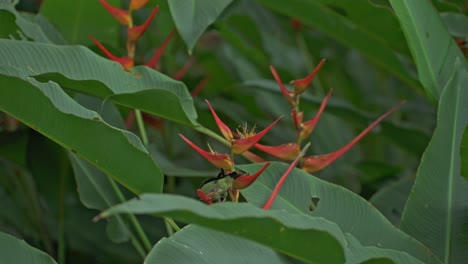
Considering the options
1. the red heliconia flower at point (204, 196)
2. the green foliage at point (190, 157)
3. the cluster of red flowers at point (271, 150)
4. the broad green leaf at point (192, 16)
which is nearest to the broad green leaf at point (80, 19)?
the green foliage at point (190, 157)

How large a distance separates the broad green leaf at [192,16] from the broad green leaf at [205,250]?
0.78ft

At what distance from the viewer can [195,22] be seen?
2.93 ft

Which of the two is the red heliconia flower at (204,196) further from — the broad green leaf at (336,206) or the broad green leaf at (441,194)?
the broad green leaf at (441,194)

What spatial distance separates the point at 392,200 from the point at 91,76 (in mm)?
454

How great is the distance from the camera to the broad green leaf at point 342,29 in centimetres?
109

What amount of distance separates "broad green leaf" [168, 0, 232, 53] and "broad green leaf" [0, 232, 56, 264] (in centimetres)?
26

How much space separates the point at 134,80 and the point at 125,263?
24.7 inches

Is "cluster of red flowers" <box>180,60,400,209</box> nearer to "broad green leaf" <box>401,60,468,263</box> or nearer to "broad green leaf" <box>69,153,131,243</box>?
"broad green leaf" <box>401,60,468,263</box>

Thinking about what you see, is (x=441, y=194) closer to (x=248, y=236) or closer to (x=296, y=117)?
(x=296, y=117)

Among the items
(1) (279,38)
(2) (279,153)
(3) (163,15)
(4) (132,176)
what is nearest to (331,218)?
(2) (279,153)

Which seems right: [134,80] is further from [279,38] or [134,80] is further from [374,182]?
[279,38]

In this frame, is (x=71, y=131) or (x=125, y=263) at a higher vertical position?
(x=71, y=131)

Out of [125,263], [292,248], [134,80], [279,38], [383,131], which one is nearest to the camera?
[292,248]

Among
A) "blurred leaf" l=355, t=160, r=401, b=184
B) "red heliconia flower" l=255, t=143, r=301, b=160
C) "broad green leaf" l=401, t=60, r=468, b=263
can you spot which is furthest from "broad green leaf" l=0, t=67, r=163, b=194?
"blurred leaf" l=355, t=160, r=401, b=184
